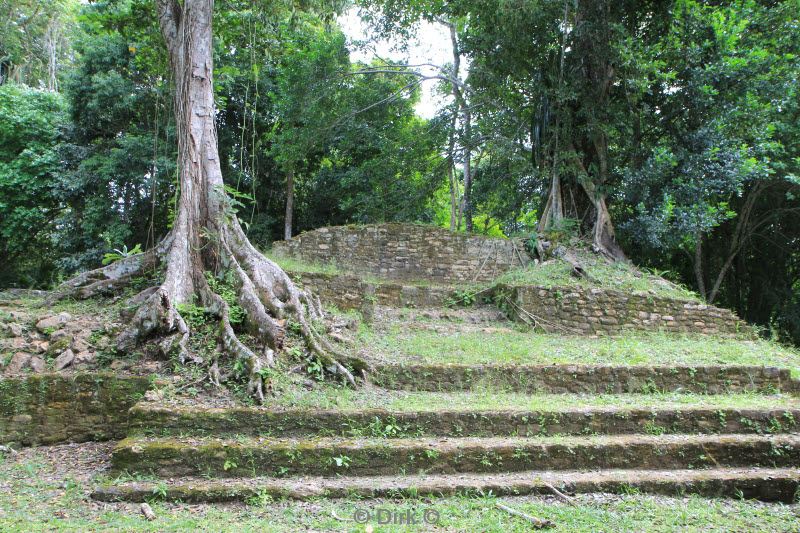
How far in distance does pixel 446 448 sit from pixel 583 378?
245cm

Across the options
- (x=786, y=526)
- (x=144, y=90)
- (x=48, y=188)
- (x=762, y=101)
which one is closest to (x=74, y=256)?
(x=48, y=188)

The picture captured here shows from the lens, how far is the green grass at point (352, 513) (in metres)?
3.69

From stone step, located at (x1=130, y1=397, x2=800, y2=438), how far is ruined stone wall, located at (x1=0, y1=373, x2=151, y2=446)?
0.67 metres

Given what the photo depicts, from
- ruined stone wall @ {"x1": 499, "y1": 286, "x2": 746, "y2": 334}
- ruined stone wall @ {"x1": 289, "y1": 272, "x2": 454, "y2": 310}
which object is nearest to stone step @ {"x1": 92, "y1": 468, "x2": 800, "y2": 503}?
ruined stone wall @ {"x1": 499, "y1": 286, "x2": 746, "y2": 334}

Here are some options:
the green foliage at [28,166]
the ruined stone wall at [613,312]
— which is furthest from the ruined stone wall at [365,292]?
the green foliage at [28,166]

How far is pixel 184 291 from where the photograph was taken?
20.1ft

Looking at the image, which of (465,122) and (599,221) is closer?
(599,221)

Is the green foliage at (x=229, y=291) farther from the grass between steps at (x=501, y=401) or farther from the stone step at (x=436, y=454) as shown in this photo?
the stone step at (x=436, y=454)

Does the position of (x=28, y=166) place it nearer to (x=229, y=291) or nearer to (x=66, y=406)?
(x=229, y=291)

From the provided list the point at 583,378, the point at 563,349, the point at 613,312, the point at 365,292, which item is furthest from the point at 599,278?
the point at 365,292

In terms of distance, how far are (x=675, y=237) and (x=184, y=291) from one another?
29.0ft

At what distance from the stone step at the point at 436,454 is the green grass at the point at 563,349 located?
170 cm

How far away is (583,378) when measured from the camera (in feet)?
20.9

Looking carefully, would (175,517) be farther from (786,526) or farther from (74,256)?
(74,256)
